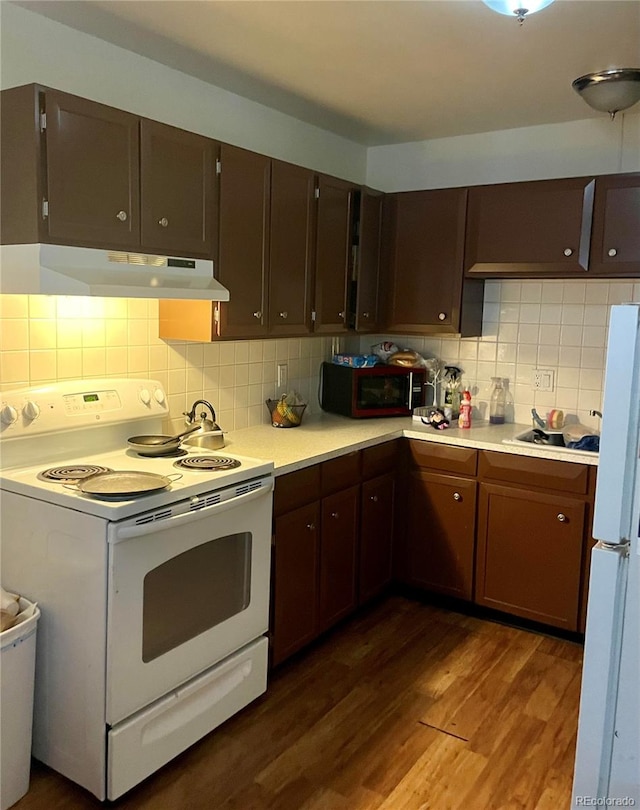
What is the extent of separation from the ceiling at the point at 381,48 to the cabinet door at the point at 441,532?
5.54ft

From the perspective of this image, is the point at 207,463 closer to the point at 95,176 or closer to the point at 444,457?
the point at 95,176

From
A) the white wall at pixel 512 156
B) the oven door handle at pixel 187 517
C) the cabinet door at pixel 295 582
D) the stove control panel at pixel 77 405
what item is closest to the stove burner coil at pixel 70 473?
the stove control panel at pixel 77 405

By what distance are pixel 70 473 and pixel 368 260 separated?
190 centimetres

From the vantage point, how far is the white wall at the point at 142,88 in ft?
7.46

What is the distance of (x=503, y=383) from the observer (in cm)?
363

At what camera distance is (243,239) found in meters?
2.77

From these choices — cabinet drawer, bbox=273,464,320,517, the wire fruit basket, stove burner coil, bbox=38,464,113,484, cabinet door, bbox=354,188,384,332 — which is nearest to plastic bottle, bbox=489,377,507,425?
cabinet door, bbox=354,188,384,332

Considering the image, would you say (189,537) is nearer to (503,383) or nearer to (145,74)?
(145,74)

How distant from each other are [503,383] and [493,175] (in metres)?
1.06

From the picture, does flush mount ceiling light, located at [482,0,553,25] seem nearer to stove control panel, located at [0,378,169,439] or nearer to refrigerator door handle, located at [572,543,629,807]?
refrigerator door handle, located at [572,543,629,807]

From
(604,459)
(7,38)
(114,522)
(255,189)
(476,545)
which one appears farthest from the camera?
(476,545)

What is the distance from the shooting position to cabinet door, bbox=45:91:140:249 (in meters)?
2.09

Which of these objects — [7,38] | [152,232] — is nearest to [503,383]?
[152,232]

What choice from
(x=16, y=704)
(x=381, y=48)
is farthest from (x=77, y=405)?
(x=381, y=48)
